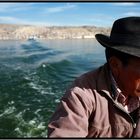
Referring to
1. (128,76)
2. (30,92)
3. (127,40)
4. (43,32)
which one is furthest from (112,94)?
(43,32)

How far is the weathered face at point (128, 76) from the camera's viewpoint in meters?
2.27

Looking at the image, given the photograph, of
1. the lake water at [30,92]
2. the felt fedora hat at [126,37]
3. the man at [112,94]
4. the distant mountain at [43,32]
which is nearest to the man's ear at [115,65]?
Answer: the man at [112,94]

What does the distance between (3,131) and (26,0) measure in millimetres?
6921

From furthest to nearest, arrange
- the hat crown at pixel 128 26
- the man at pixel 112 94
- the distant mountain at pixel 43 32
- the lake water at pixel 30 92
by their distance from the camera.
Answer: the distant mountain at pixel 43 32
the lake water at pixel 30 92
the hat crown at pixel 128 26
the man at pixel 112 94

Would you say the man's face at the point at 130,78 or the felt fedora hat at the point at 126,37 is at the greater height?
the felt fedora hat at the point at 126,37

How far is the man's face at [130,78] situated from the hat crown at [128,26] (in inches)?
6.5

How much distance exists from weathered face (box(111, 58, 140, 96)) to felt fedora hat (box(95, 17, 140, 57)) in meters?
0.10

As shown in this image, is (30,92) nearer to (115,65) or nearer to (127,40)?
(115,65)

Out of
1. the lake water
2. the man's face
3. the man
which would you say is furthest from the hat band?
the lake water

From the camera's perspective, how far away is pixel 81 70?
54.6 feet

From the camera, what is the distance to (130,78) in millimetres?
2305

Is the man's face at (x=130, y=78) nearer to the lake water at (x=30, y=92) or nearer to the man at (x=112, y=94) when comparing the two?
the man at (x=112, y=94)

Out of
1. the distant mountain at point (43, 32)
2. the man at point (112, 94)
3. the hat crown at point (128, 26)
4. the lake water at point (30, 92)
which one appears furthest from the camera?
the distant mountain at point (43, 32)

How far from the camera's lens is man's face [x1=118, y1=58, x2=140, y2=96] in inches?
89.4
